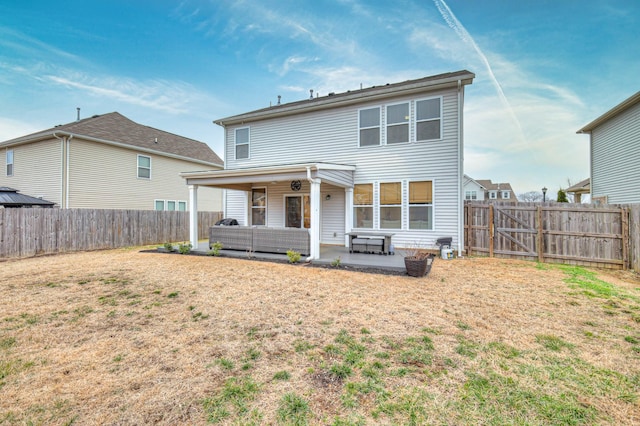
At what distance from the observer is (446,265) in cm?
775

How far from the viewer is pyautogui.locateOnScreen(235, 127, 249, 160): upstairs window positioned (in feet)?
41.8

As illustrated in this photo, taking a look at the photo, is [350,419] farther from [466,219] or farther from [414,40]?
[414,40]

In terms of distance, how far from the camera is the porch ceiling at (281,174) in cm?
819

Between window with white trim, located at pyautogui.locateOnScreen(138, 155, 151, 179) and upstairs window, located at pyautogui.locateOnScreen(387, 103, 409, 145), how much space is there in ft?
45.8

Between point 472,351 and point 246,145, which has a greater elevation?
point 246,145

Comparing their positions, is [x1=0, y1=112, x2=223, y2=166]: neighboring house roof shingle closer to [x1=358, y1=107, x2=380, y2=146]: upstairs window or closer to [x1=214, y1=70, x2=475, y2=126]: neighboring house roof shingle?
[x1=214, y1=70, x2=475, y2=126]: neighboring house roof shingle

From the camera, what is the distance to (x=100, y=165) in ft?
45.8

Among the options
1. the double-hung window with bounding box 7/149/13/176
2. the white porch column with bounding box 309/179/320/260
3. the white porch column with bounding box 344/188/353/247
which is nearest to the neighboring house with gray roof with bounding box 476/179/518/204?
the white porch column with bounding box 344/188/353/247

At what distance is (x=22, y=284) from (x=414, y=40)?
13933mm

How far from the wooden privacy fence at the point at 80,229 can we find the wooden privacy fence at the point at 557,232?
13433 mm

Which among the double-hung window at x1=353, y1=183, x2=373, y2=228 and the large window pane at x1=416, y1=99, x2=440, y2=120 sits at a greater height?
the large window pane at x1=416, y1=99, x2=440, y2=120

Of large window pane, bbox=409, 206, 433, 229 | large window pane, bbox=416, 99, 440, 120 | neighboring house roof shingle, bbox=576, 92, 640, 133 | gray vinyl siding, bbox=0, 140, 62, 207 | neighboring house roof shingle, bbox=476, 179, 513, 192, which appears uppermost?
neighboring house roof shingle, bbox=476, 179, 513, 192

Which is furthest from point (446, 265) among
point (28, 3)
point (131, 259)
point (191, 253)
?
point (28, 3)

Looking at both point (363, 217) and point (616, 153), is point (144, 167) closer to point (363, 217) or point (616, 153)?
point (363, 217)
